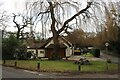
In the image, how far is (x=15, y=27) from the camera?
54.2 m

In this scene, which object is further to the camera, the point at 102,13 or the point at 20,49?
the point at 20,49

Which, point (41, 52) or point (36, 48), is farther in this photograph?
point (36, 48)

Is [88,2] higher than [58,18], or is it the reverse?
[88,2]

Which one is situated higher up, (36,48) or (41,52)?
(36,48)

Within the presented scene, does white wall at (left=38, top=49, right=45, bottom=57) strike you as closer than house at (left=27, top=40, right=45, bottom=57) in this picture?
No

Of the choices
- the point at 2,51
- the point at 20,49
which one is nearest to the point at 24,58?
the point at 20,49

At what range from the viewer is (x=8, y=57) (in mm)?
34562

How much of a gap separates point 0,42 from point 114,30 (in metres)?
18.7

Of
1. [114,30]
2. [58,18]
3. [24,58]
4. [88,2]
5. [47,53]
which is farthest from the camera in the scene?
[47,53]

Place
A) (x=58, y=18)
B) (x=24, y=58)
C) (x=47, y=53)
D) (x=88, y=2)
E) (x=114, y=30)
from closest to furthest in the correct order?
(x=58, y=18), (x=88, y=2), (x=24, y=58), (x=114, y=30), (x=47, y=53)

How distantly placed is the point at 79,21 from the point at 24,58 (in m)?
9.87

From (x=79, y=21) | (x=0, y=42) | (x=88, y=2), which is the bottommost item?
(x=0, y=42)

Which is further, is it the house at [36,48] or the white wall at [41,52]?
the white wall at [41,52]

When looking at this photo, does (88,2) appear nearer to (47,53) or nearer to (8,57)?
(8,57)
